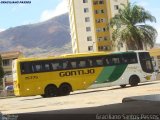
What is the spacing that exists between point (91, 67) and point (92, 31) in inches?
2369

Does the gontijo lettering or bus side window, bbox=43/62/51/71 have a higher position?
bus side window, bbox=43/62/51/71

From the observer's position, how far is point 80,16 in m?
92.7

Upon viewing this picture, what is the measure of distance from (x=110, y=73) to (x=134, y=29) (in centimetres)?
1907

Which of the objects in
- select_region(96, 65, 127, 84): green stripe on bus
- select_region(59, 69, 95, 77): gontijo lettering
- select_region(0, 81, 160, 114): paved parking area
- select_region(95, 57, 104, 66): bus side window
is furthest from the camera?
select_region(96, 65, 127, 84): green stripe on bus

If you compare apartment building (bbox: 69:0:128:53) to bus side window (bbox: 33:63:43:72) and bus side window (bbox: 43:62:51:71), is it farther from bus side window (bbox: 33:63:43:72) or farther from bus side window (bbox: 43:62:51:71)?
bus side window (bbox: 33:63:43:72)

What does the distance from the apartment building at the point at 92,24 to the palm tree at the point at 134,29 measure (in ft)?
127

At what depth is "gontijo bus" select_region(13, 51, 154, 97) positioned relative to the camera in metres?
29.9

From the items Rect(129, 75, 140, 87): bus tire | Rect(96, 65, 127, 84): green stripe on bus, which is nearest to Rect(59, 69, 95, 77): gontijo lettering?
Rect(96, 65, 127, 84): green stripe on bus

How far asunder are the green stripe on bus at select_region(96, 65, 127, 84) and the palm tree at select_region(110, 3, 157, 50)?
1732cm

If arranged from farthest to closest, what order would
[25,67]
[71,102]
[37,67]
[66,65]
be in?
[66,65], [37,67], [25,67], [71,102]

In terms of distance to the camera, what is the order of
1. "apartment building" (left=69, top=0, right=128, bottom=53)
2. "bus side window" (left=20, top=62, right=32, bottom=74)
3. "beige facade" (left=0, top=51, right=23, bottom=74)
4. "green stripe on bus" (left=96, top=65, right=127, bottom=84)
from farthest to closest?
"apartment building" (left=69, top=0, right=128, bottom=53) → "beige facade" (left=0, top=51, right=23, bottom=74) → "green stripe on bus" (left=96, top=65, right=127, bottom=84) → "bus side window" (left=20, top=62, right=32, bottom=74)

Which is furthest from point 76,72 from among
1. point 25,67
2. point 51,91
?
point 25,67

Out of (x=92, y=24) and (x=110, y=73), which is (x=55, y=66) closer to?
(x=110, y=73)

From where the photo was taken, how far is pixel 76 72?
3139 cm
